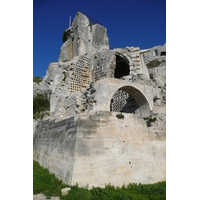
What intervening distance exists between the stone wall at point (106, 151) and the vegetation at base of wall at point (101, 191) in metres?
0.21

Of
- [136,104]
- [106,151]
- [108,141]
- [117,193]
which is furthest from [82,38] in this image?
[117,193]

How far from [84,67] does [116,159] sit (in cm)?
1158

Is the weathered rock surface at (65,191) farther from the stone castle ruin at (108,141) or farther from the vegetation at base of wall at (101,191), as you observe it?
the stone castle ruin at (108,141)

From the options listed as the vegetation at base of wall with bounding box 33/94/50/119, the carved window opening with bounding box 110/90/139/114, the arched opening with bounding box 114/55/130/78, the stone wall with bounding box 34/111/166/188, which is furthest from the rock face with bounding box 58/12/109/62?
the stone wall with bounding box 34/111/166/188

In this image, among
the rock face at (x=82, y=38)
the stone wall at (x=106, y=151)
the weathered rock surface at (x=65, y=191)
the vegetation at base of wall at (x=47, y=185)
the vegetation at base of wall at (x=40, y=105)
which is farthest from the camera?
the rock face at (x=82, y=38)

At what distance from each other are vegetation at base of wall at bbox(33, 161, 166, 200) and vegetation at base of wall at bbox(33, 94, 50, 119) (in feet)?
40.1

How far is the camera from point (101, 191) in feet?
14.2

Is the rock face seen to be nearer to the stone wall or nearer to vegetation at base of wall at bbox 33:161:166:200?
the stone wall

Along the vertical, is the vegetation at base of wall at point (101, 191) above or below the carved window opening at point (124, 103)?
below

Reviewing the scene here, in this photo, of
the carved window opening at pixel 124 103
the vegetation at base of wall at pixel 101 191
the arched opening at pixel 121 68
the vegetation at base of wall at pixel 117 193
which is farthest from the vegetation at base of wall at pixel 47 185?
the arched opening at pixel 121 68

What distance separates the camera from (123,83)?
8852mm

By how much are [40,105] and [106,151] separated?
15573 mm

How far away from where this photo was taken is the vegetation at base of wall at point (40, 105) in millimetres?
17013

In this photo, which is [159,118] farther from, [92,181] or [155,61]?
[155,61]
